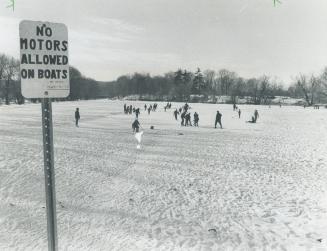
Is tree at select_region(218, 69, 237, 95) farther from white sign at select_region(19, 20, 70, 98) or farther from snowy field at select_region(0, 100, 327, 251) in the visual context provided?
white sign at select_region(19, 20, 70, 98)

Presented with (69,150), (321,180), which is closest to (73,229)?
(321,180)

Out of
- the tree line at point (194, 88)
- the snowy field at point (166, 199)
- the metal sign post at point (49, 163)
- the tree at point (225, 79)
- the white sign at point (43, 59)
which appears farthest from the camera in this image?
the tree at point (225, 79)

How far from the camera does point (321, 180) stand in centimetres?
1257

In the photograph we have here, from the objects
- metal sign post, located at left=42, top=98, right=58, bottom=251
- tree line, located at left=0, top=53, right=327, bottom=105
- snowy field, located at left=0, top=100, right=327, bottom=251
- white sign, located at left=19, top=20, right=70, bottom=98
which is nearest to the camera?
white sign, located at left=19, top=20, right=70, bottom=98

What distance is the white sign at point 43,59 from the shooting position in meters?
2.91

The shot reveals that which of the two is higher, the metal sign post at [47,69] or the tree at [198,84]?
the tree at [198,84]

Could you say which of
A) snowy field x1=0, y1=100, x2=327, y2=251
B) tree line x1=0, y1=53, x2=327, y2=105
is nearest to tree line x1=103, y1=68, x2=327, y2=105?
tree line x1=0, y1=53, x2=327, y2=105

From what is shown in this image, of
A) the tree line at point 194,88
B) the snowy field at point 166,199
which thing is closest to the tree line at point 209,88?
the tree line at point 194,88

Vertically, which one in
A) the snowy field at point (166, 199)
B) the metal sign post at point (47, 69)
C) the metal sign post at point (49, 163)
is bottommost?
the snowy field at point (166, 199)

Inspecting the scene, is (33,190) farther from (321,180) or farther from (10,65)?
(10,65)

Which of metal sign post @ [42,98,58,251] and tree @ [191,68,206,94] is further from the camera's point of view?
tree @ [191,68,206,94]

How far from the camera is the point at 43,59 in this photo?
296 centimetres

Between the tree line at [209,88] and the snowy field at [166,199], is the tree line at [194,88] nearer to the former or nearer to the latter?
the tree line at [209,88]

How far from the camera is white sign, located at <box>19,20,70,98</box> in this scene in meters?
2.91
